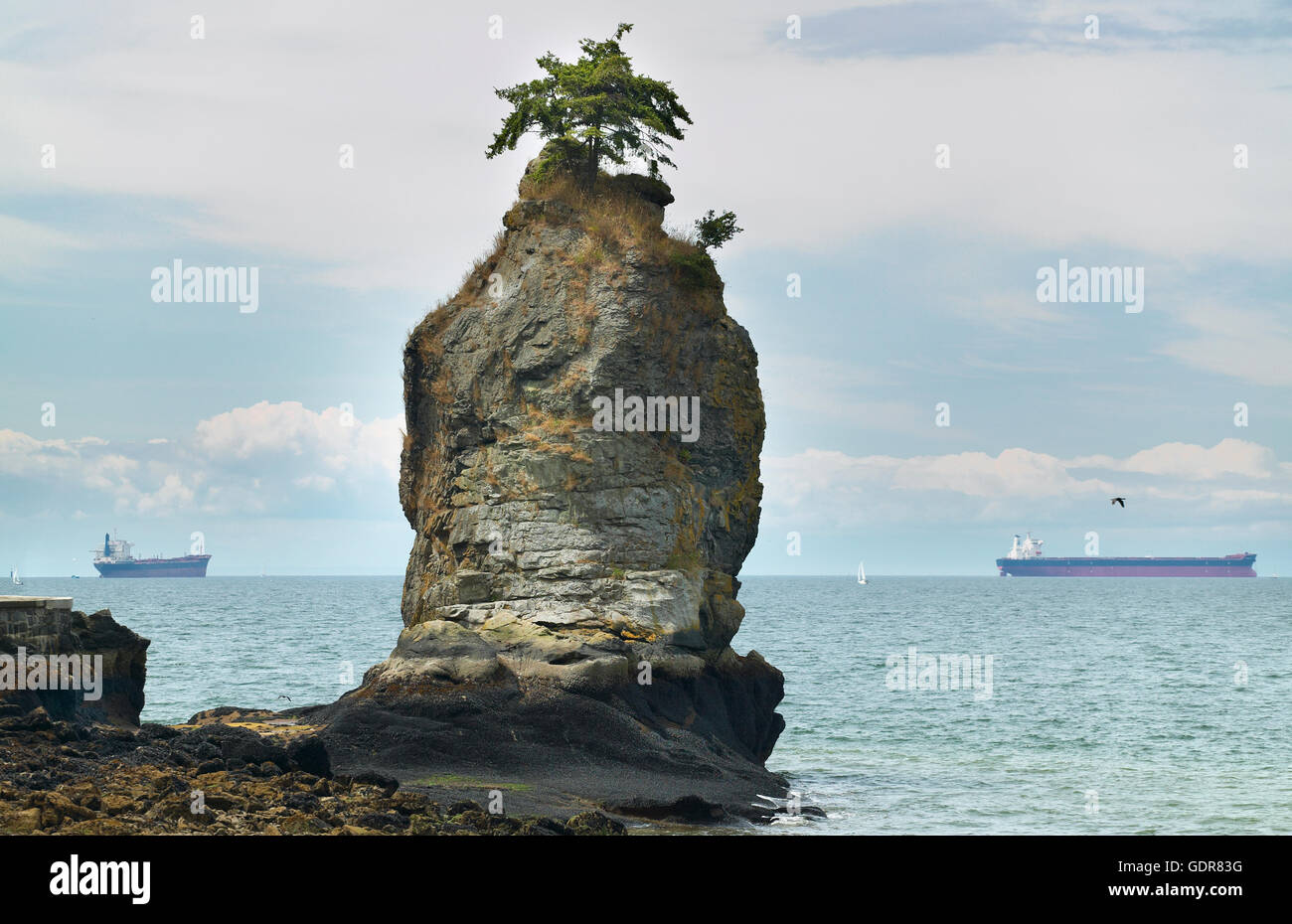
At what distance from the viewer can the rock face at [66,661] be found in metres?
25.2

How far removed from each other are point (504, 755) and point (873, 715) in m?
25.9

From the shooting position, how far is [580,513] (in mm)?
32375

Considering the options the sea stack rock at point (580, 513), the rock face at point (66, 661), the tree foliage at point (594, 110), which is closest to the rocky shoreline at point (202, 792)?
the rock face at point (66, 661)

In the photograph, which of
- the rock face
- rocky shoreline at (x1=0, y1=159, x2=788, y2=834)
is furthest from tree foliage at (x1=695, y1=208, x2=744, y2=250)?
the rock face

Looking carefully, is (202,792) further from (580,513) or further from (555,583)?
(580,513)

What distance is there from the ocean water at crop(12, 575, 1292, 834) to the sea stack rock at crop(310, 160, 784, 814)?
14.6ft

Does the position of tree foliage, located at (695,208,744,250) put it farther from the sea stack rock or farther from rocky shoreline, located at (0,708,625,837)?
rocky shoreline, located at (0,708,625,837)

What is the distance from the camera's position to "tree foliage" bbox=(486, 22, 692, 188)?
3606 centimetres

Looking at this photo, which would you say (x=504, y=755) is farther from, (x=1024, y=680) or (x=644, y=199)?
(x=1024, y=680)

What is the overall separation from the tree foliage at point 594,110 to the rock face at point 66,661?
666 inches

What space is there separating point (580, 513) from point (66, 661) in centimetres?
1204

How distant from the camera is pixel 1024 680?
63.8m
